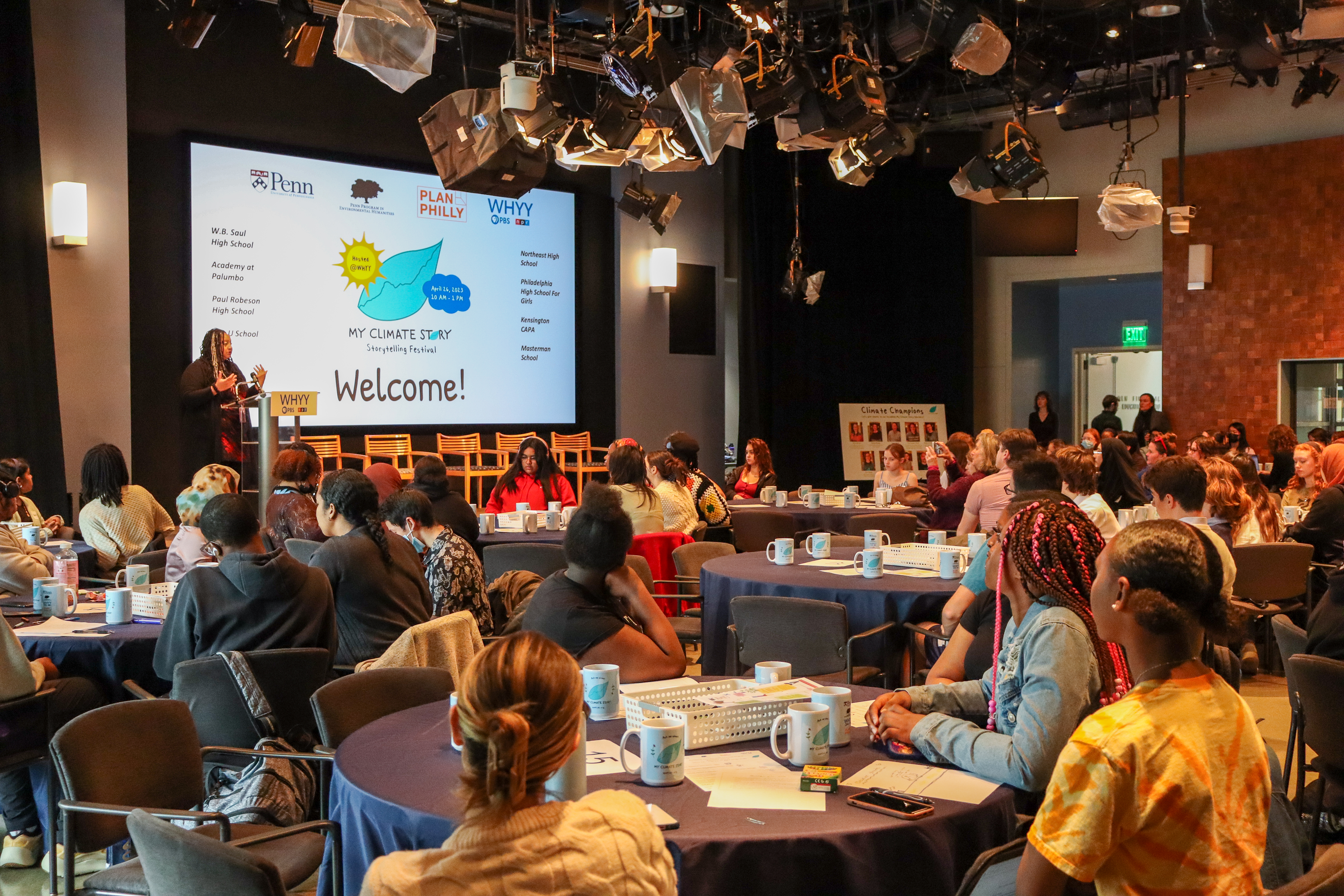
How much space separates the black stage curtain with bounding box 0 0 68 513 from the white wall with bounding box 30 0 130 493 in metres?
0.29

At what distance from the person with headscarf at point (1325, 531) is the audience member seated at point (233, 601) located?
5558mm

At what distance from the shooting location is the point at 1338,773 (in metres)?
3.47

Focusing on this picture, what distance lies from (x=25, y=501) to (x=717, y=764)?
6.14 meters

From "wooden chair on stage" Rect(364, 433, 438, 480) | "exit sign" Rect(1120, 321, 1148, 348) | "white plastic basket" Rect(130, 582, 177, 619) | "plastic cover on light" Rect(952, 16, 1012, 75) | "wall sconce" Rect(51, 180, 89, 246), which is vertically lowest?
"white plastic basket" Rect(130, 582, 177, 619)

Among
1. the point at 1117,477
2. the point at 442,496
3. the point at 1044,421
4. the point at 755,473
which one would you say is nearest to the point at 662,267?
the point at 755,473

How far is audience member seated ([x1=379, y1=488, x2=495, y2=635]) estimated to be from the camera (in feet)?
15.3

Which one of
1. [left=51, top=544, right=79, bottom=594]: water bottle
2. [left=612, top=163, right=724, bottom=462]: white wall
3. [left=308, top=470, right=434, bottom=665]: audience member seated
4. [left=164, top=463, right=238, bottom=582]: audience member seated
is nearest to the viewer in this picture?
[left=308, top=470, right=434, bottom=665]: audience member seated

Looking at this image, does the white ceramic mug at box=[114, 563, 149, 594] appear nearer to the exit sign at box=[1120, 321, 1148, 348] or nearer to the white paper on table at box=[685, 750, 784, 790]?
the white paper on table at box=[685, 750, 784, 790]

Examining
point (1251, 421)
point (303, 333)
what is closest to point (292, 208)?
point (303, 333)

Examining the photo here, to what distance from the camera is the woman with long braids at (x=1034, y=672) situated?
232 cm

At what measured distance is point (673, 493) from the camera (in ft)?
23.1

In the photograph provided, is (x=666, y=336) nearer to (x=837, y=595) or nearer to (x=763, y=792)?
(x=837, y=595)

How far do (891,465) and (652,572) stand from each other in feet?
10.2

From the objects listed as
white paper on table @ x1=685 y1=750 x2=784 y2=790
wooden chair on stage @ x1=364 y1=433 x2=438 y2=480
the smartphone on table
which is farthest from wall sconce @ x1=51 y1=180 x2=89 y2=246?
the smartphone on table
